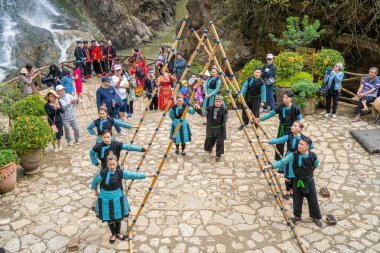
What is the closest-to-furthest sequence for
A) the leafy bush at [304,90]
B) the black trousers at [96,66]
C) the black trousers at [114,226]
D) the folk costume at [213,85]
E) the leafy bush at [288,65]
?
the black trousers at [114,226]
the folk costume at [213,85]
the leafy bush at [304,90]
the leafy bush at [288,65]
the black trousers at [96,66]

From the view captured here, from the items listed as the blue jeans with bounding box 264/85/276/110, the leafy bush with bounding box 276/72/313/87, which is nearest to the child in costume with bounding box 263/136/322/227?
the blue jeans with bounding box 264/85/276/110

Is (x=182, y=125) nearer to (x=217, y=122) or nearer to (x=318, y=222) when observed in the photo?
(x=217, y=122)

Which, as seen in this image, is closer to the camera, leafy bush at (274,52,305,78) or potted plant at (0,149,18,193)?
potted plant at (0,149,18,193)

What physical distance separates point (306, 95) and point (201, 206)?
5.70 m

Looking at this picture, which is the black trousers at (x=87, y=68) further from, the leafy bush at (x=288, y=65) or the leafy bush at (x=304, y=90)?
the leafy bush at (x=304, y=90)

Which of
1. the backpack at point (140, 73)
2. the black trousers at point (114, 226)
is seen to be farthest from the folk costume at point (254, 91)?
the black trousers at point (114, 226)

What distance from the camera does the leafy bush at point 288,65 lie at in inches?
448

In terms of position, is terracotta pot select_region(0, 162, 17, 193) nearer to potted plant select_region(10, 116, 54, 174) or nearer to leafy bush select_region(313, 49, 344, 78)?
potted plant select_region(10, 116, 54, 174)

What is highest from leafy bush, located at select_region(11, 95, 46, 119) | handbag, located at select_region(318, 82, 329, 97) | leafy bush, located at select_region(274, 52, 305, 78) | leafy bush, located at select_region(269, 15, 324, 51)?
leafy bush, located at select_region(269, 15, 324, 51)

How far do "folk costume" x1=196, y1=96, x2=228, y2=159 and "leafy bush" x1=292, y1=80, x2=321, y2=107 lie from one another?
3544 mm

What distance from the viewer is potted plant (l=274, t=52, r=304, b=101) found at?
11.4m

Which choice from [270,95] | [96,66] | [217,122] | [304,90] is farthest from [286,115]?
[96,66]

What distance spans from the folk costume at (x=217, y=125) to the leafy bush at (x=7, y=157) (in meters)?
4.39

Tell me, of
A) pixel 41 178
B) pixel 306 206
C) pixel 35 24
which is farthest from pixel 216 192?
pixel 35 24
